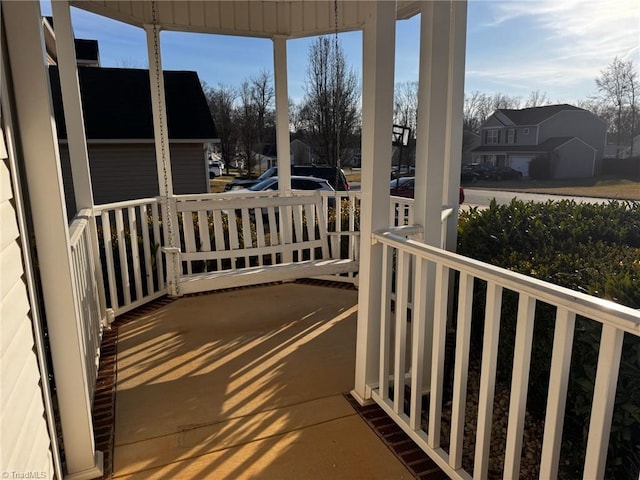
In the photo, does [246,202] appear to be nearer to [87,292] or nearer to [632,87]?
[87,292]

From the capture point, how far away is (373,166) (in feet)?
6.95

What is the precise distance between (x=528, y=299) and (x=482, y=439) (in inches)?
23.6

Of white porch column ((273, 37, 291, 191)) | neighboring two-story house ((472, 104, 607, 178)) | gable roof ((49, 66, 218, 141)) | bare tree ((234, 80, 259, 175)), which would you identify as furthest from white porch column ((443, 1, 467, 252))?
neighboring two-story house ((472, 104, 607, 178))

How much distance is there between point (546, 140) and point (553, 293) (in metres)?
35.7

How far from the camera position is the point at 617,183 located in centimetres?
1864

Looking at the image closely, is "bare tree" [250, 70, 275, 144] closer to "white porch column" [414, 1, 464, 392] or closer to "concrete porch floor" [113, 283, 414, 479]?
"concrete porch floor" [113, 283, 414, 479]

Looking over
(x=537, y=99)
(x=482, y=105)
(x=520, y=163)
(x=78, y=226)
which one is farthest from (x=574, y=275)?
(x=537, y=99)

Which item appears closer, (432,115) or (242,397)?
(432,115)

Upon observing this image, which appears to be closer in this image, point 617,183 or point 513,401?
point 513,401

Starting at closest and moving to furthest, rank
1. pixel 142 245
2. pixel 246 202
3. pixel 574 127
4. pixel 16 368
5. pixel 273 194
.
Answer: pixel 16 368
pixel 246 202
pixel 142 245
pixel 273 194
pixel 574 127

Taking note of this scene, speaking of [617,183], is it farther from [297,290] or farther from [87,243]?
[87,243]

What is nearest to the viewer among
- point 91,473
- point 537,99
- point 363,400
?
point 91,473

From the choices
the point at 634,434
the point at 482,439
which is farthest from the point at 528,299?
the point at 634,434

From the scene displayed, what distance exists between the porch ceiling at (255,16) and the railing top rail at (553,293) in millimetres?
2838
